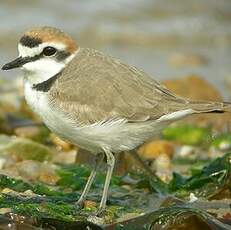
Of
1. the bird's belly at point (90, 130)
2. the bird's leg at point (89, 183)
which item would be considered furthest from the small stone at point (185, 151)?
the bird's belly at point (90, 130)

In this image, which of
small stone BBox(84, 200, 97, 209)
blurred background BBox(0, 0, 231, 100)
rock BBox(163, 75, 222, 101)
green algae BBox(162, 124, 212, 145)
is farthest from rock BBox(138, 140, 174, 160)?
blurred background BBox(0, 0, 231, 100)

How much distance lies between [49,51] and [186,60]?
883 cm

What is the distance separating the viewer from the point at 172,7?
18.4 meters

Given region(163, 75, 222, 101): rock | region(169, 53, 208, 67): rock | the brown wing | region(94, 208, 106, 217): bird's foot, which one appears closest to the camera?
region(94, 208, 106, 217): bird's foot

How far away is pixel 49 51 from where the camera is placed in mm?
6777

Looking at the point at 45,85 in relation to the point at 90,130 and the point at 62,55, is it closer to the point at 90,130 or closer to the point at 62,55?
the point at 62,55

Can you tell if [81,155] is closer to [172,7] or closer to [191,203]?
[191,203]

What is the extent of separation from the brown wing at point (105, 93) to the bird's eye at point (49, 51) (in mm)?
181

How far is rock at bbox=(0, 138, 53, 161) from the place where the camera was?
8.78 metres

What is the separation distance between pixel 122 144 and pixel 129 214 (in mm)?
571

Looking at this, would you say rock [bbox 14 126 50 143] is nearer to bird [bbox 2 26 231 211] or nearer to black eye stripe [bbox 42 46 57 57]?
bird [bbox 2 26 231 211]

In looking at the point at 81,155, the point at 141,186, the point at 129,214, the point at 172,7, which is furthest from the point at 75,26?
the point at 129,214

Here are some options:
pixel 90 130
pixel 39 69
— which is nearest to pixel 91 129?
pixel 90 130

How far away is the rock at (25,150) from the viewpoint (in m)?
8.78
